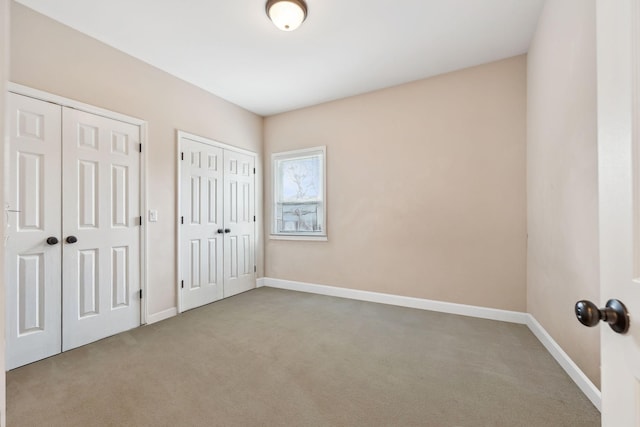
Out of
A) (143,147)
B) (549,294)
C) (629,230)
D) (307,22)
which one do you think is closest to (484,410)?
(549,294)

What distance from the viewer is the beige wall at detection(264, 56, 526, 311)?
297 cm

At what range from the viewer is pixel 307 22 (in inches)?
95.6

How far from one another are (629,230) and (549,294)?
223cm

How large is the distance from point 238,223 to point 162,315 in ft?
5.14

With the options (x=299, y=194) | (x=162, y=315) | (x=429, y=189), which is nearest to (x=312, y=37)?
(x=429, y=189)

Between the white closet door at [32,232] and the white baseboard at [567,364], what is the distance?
13.0 ft

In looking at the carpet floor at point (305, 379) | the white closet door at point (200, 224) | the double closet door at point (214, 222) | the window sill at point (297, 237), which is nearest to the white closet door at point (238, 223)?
the double closet door at point (214, 222)

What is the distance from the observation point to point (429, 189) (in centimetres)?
336

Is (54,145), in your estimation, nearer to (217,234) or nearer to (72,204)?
(72,204)

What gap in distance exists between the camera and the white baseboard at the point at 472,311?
5.82 ft

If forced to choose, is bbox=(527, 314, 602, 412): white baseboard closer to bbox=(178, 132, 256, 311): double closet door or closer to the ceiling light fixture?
the ceiling light fixture

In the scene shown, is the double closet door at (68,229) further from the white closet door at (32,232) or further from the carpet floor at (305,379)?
the carpet floor at (305,379)

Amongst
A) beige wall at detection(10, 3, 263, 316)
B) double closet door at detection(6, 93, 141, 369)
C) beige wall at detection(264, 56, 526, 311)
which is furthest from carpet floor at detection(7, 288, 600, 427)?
beige wall at detection(10, 3, 263, 316)

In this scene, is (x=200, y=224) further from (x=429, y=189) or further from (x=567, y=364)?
(x=567, y=364)
